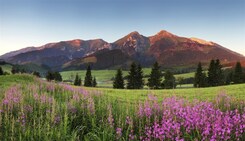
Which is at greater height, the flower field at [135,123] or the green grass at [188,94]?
the flower field at [135,123]

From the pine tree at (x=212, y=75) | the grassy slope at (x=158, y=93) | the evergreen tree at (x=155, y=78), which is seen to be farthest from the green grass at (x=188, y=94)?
the pine tree at (x=212, y=75)

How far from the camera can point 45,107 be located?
11.3 meters

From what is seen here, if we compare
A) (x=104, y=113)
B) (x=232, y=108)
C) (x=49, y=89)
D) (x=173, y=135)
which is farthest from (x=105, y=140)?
(x=49, y=89)

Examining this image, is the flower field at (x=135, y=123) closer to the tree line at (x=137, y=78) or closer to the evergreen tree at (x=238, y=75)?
the tree line at (x=137, y=78)

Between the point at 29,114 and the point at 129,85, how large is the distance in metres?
76.7

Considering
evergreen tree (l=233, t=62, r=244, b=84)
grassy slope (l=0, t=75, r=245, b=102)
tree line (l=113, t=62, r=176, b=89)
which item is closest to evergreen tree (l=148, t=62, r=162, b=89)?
tree line (l=113, t=62, r=176, b=89)

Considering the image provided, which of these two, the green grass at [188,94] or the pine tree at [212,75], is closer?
the green grass at [188,94]

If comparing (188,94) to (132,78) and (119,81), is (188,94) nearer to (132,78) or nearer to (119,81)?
(119,81)

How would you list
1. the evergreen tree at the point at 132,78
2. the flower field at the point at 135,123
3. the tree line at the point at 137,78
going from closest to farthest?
the flower field at the point at 135,123 → the tree line at the point at 137,78 → the evergreen tree at the point at 132,78

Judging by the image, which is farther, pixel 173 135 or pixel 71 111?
pixel 71 111

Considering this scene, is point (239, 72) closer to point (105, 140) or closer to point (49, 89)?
point (49, 89)

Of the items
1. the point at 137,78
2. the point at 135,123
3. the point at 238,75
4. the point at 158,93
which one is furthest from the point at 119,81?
the point at 135,123

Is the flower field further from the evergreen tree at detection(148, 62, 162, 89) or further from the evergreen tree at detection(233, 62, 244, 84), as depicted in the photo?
the evergreen tree at detection(233, 62, 244, 84)

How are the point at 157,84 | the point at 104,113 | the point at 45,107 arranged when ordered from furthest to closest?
the point at 157,84 → the point at 45,107 → the point at 104,113
